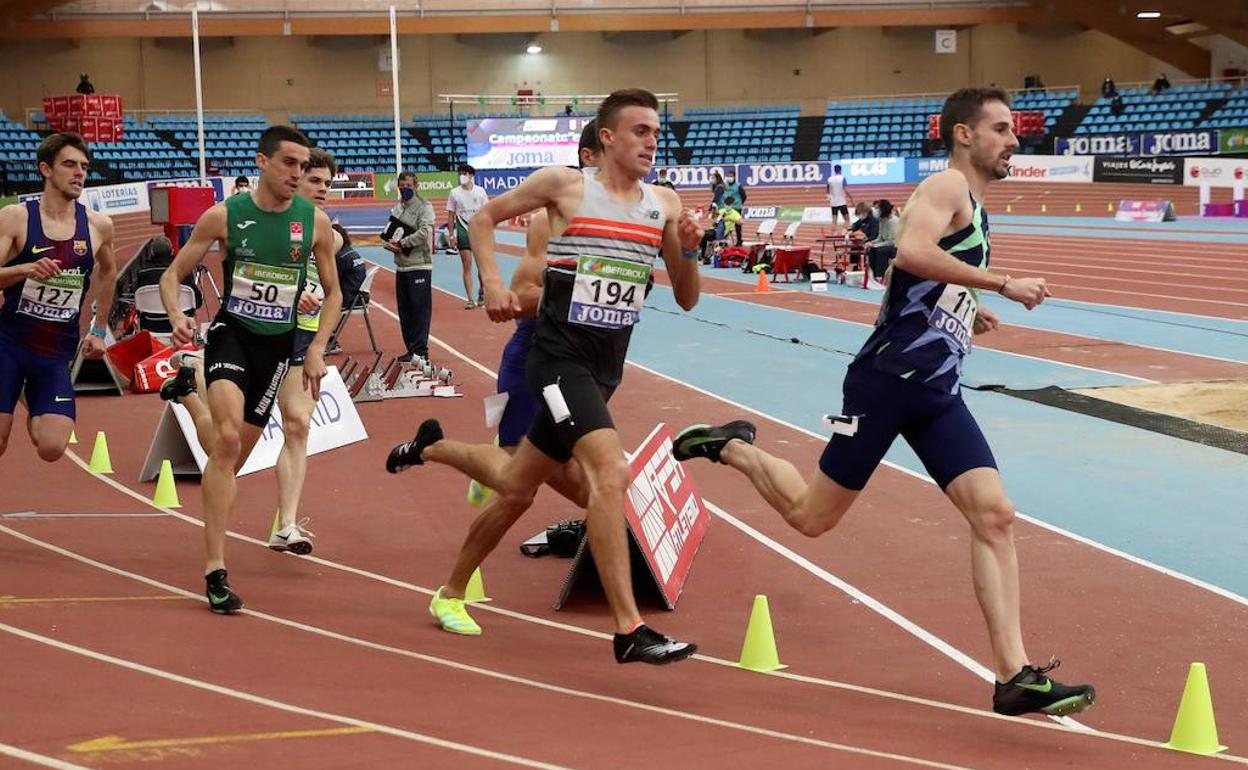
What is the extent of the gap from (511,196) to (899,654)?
2.33 meters

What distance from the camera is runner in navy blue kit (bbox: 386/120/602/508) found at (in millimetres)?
6211

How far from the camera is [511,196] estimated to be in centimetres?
580

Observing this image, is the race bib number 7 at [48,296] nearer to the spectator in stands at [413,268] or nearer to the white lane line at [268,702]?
the white lane line at [268,702]

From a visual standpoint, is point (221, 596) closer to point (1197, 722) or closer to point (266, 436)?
point (1197, 722)

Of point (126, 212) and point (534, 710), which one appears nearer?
point (534, 710)

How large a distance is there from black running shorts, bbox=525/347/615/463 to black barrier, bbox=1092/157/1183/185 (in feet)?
127

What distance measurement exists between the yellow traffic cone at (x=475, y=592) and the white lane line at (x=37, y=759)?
269 cm

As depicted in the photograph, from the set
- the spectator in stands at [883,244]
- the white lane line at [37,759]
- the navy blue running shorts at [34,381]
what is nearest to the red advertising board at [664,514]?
the white lane line at [37,759]

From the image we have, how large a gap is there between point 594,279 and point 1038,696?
2.13m

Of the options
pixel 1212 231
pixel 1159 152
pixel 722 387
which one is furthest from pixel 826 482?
pixel 1159 152

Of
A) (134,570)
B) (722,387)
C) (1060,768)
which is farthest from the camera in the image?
(722,387)

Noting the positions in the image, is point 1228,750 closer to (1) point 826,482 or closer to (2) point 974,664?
(2) point 974,664

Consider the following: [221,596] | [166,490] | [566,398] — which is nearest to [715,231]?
[166,490]

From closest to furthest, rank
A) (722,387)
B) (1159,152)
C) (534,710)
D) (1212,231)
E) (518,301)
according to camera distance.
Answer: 1. (534,710)
2. (518,301)
3. (722,387)
4. (1212,231)
5. (1159,152)
